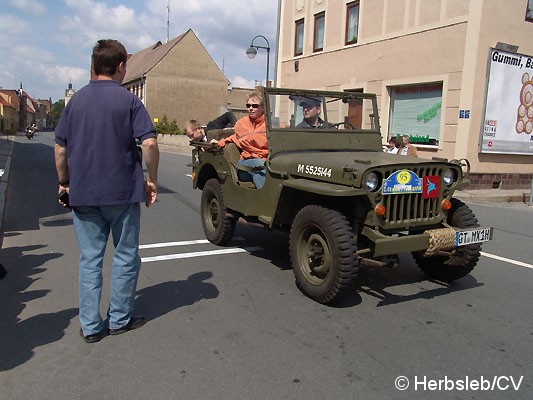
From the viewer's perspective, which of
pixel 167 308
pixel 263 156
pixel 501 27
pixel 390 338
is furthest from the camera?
pixel 501 27

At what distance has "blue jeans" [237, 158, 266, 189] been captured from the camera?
505 cm

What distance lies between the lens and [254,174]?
17.0 feet

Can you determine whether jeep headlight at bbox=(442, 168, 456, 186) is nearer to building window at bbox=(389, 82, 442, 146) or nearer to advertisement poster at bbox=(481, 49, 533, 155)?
advertisement poster at bbox=(481, 49, 533, 155)

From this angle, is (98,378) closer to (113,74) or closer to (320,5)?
(113,74)

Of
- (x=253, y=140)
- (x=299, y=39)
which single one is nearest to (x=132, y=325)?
(x=253, y=140)

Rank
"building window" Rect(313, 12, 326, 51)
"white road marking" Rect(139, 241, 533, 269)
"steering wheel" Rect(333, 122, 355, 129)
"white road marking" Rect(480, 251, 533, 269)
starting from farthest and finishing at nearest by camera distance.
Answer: "building window" Rect(313, 12, 326, 51) → "white road marking" Rect(480, 251, 533, 269) → "white road marking" Rect(139, 241, 533, 269) → "steering wheel" Rect(333, 122, 355, 129)

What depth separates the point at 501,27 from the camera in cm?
1323

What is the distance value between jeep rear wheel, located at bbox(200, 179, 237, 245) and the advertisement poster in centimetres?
1031

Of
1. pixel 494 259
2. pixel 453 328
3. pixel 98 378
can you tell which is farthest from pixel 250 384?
pixel 494 259

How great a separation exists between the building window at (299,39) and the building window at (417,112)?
241 inches

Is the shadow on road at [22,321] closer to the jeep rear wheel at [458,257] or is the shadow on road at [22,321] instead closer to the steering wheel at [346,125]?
the jeep rear wheel at [458,257]

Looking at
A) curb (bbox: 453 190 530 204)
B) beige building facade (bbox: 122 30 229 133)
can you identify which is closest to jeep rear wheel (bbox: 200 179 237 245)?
curb (bbox: 453 190 530 204)

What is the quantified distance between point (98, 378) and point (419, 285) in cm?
316

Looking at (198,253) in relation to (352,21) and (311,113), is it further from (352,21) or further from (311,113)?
(352,21)
